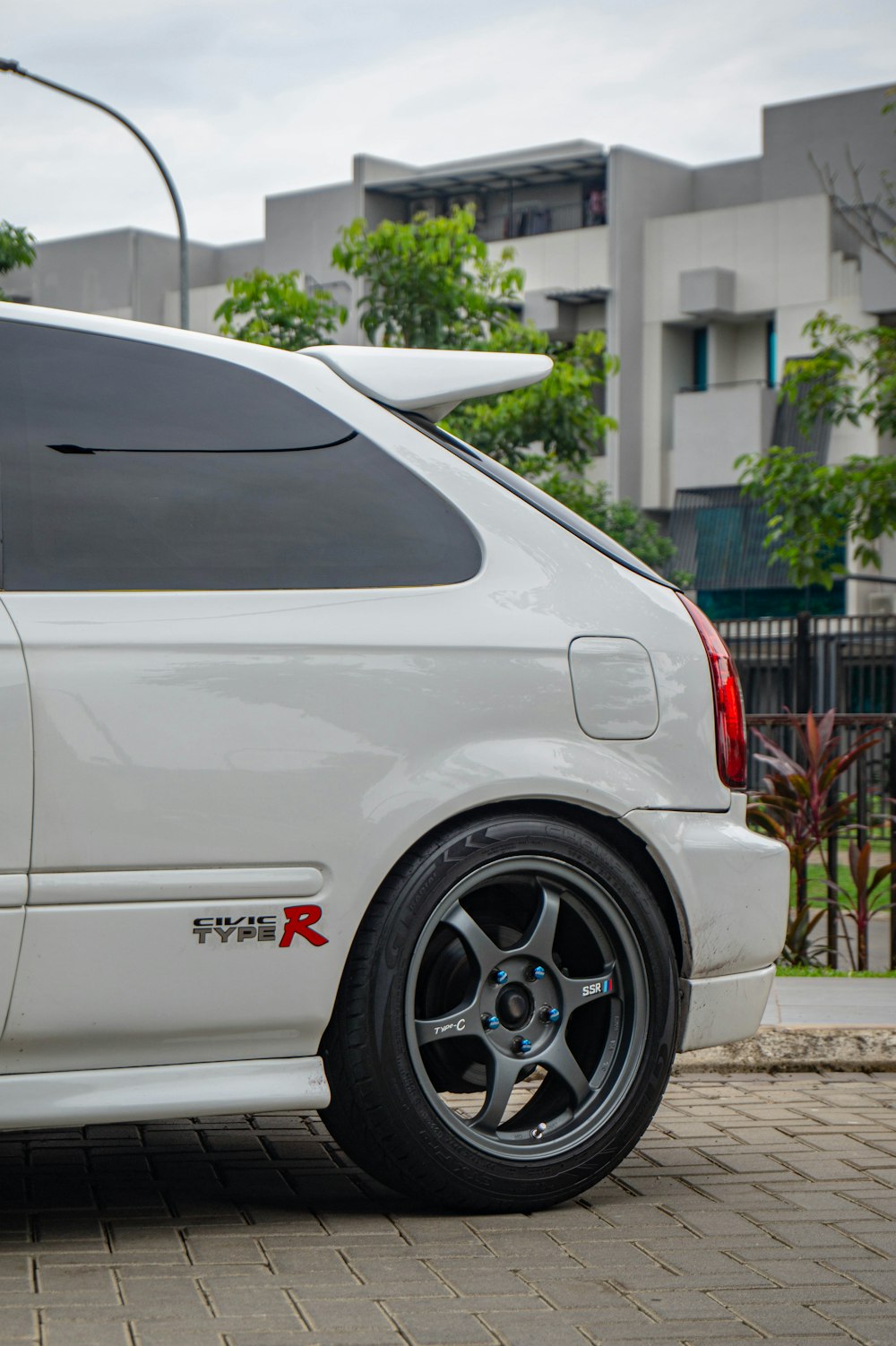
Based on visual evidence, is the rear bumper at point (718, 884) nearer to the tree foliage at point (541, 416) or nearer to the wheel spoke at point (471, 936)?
the wheel spoke at point (471, 936)

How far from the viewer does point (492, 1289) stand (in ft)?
11.7

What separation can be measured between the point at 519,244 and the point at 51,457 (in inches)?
1783

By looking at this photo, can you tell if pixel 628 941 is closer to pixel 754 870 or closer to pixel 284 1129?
pixel 754 870

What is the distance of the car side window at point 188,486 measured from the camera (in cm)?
386

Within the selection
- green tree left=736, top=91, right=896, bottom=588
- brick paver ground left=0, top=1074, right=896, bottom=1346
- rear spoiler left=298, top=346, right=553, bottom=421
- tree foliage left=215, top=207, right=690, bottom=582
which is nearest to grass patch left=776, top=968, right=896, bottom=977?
brick paver ground left=0, top=1074, right=896, bottom=1346

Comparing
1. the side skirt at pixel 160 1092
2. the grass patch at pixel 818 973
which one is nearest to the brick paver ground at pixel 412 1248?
the side skirt at pixel 160 1092

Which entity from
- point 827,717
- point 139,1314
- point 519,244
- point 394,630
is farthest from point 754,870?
point 519,244

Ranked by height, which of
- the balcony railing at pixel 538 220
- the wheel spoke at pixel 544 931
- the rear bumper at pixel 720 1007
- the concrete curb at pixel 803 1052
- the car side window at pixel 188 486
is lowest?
the concrete curb at pixel 803 1052

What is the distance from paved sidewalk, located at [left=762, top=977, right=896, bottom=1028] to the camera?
657 centimetres

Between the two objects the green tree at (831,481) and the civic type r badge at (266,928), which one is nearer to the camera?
the civic type r badge at (266,928)

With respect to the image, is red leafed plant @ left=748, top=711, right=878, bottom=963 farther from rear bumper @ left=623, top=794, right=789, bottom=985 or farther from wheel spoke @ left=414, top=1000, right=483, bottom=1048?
wheel spoke @ left=414, top=1000, right=483, bottom=1048

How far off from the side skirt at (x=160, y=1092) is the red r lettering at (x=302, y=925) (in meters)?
0.26

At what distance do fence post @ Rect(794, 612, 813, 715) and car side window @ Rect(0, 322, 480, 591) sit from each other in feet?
41.9

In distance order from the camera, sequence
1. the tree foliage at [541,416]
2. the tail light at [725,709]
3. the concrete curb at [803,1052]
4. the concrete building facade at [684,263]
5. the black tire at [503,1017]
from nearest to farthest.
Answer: the black tire at [503,1017] → the tail light at [725,709] → the concrete curb at [803,1052] → the tree foliage at [541,416] → the concrete building facade at [684,263]
